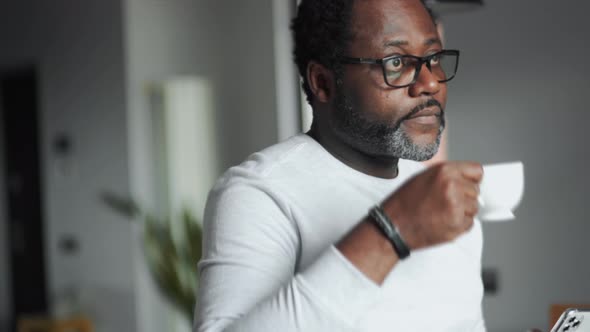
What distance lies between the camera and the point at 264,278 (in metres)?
0.89

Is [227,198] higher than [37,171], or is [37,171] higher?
[227,198]

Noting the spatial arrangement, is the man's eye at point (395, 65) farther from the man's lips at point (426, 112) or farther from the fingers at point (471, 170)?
the fingers at point (471, 170)

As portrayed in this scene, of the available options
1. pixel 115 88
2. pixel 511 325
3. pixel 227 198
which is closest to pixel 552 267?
pixel 511 325

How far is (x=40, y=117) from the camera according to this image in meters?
5.27

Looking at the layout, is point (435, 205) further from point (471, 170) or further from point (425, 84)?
point (425, 84)

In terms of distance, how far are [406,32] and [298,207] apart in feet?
1.00

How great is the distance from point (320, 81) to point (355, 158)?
146mm

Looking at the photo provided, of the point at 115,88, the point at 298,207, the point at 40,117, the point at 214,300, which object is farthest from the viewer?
the point at 40,117

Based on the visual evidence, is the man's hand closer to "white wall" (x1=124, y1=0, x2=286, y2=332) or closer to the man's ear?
the man's ear

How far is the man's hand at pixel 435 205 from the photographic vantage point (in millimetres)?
755

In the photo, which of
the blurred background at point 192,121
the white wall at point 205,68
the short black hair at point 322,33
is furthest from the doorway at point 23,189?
the short black hair at point 322,33

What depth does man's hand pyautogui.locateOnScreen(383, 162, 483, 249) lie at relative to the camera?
75cm

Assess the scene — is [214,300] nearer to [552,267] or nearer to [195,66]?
[552,267]

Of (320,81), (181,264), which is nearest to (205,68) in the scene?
(181,264)
